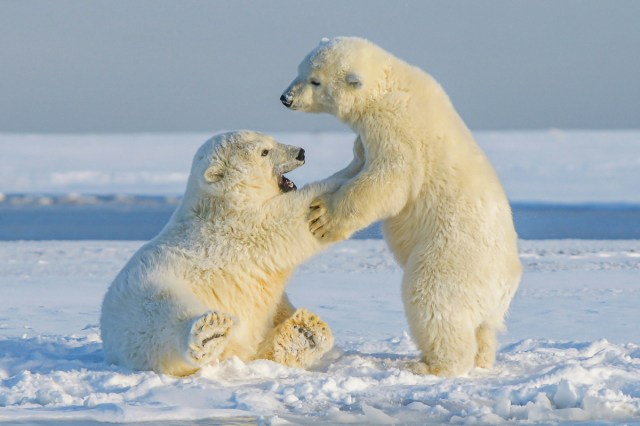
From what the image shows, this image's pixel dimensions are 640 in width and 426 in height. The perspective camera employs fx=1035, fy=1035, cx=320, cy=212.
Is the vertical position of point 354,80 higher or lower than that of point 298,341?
higher

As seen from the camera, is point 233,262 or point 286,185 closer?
point 233,262

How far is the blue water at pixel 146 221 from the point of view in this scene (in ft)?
41.3

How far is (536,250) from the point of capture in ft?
34.3

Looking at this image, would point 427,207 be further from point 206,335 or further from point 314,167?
point 314,167

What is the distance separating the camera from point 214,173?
182 inches

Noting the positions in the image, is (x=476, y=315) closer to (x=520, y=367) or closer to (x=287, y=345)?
(x=520, y=367)

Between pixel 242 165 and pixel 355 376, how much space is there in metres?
1.06

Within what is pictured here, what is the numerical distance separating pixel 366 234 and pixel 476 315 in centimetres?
902

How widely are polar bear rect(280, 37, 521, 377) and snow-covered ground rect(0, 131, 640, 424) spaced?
0.74 feet

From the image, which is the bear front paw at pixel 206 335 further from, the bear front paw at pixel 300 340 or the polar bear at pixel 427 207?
the polar bear at pixel 427 207

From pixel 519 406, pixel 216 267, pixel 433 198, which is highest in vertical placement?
pixel 433 198

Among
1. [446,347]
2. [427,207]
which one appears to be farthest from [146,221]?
[446,347]

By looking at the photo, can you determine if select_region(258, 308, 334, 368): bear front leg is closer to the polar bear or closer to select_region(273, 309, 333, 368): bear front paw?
select_region(273, 309, 333, 368): bear front paw

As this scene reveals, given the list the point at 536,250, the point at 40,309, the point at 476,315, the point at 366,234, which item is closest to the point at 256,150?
the point at 476,315
